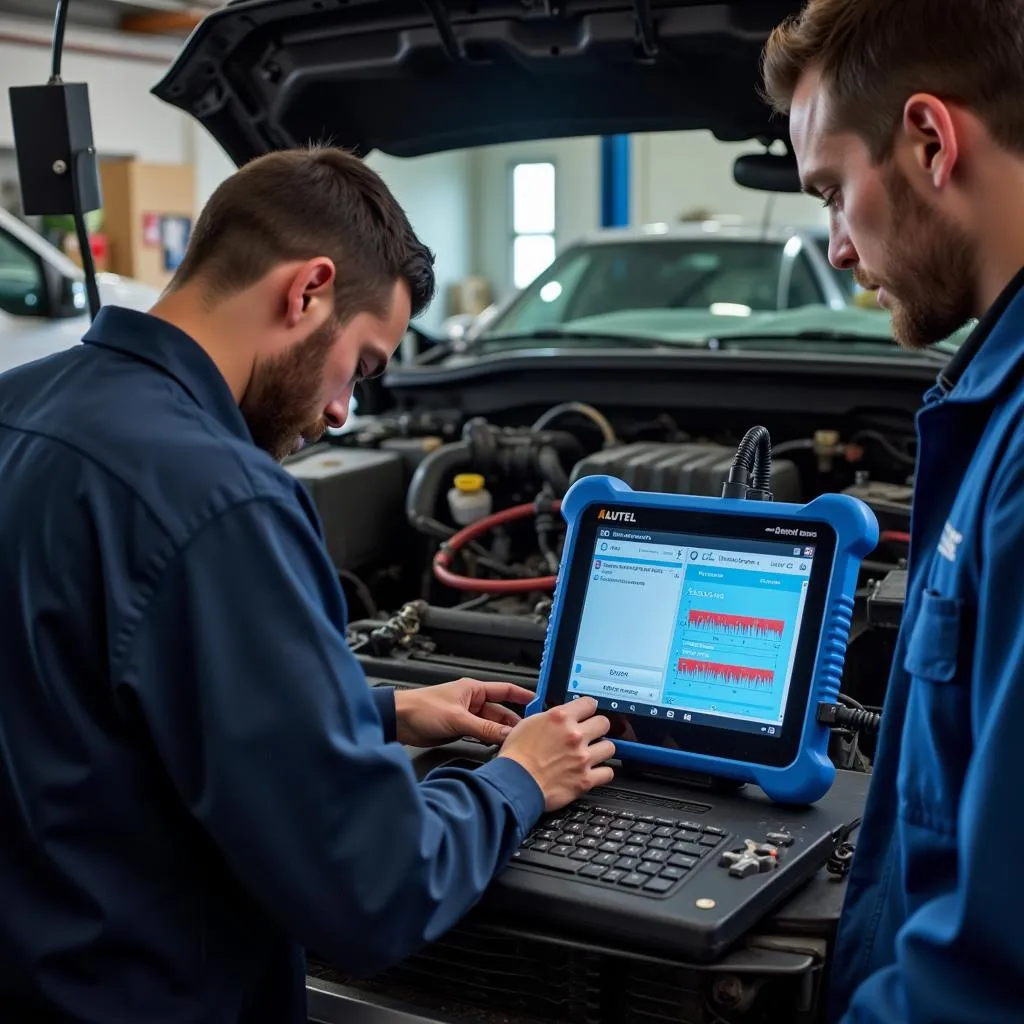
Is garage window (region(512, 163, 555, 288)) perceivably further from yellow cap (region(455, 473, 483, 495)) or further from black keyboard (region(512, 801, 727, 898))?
black keyboard (region(512, 801, 727, 898))

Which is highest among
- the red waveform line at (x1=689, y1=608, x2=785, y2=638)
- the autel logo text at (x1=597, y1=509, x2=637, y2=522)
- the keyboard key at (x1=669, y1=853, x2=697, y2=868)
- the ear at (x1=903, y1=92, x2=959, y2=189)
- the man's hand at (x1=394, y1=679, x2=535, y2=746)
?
the ear at (x1=903, y1=92, x2=959, y2=189)

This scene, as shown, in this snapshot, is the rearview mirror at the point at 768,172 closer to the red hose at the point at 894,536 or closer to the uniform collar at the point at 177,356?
the red hose at the point at 894,536

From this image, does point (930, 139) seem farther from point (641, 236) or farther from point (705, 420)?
point (641, 236)

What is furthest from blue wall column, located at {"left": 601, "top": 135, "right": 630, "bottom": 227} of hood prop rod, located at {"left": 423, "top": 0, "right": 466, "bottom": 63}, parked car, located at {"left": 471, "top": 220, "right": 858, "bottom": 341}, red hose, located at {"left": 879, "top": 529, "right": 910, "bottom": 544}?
red hose, located at {"left": 879, "top": 529, "right": 910, "bottom": 544}

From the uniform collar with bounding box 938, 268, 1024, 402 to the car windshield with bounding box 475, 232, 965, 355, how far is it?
1507mm

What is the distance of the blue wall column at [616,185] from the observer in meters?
8.41

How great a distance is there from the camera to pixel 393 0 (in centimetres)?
189

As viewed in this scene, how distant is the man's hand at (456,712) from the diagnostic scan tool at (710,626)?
5 cm

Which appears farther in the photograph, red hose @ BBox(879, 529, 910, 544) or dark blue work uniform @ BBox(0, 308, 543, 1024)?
red hose @ BBox(879, 529, 910, 544)

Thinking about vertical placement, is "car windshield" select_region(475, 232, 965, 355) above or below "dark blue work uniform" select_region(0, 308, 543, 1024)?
below

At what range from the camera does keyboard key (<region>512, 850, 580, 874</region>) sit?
3.72 feet

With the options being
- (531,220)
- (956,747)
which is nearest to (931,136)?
(956,747)

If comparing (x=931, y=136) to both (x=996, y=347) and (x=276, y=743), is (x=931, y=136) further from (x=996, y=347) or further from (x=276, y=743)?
(x=276, y=743)

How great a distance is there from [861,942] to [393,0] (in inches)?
56.1
